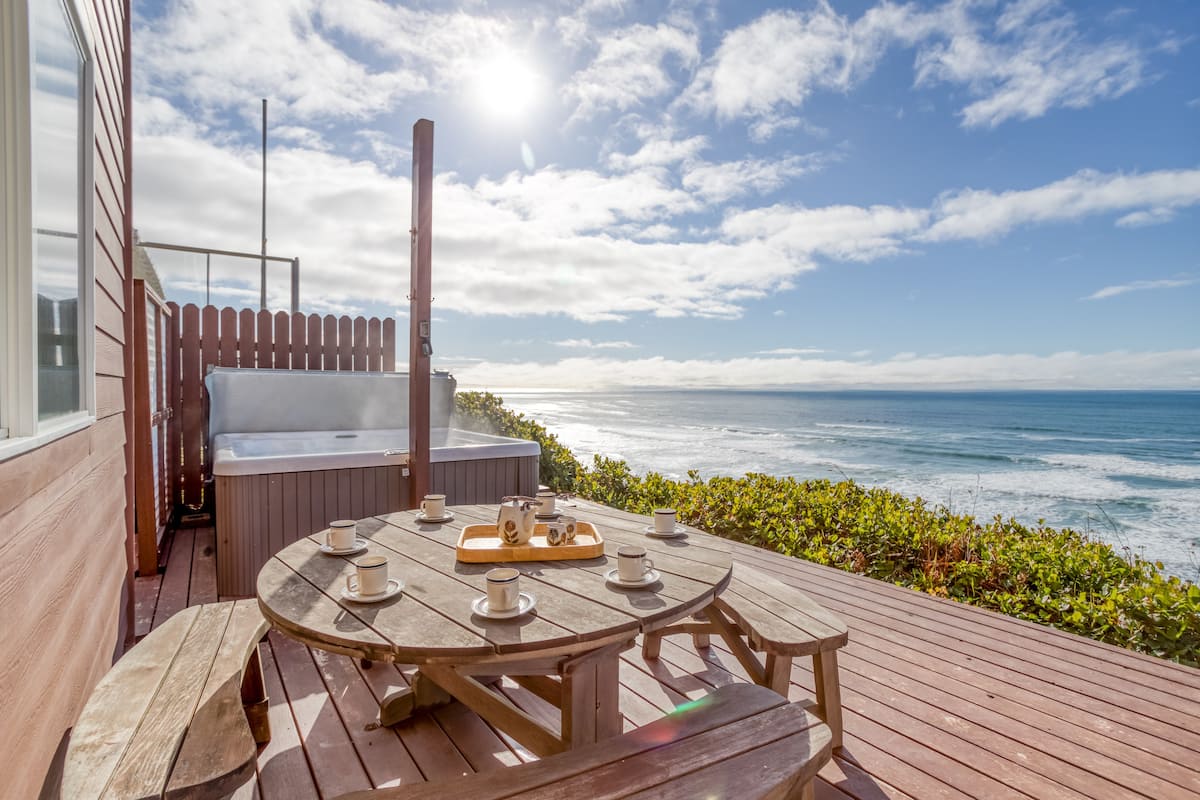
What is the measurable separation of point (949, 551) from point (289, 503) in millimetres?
3644

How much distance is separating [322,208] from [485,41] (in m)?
6.18

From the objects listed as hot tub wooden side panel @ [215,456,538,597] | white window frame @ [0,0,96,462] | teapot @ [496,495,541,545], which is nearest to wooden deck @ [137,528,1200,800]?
hot tub wooden side panel @ [215,456,538,597]

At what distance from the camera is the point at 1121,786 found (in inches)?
59.2

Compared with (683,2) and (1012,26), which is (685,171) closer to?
(683,2)

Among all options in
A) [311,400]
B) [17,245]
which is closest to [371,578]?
[17,245]

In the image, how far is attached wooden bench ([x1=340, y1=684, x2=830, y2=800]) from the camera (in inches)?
34.5

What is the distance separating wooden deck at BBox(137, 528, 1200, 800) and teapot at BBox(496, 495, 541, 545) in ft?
1.87

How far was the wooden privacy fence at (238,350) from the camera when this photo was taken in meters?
4.48

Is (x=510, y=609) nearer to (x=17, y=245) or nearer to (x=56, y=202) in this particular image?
(x=17, y=245)

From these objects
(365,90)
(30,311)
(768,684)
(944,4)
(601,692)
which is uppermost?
(944,4)

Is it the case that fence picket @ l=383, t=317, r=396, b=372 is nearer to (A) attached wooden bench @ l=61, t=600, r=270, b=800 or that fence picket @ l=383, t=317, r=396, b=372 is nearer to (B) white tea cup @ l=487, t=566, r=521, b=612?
(A) attached wooden bench @ l=61, t=600, r=270, b=800

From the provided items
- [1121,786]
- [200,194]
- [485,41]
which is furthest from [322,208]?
[1121,786]

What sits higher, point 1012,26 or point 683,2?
point 1012,26

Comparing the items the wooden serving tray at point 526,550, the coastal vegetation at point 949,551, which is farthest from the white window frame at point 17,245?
the coastal vegetation at point 949,551
